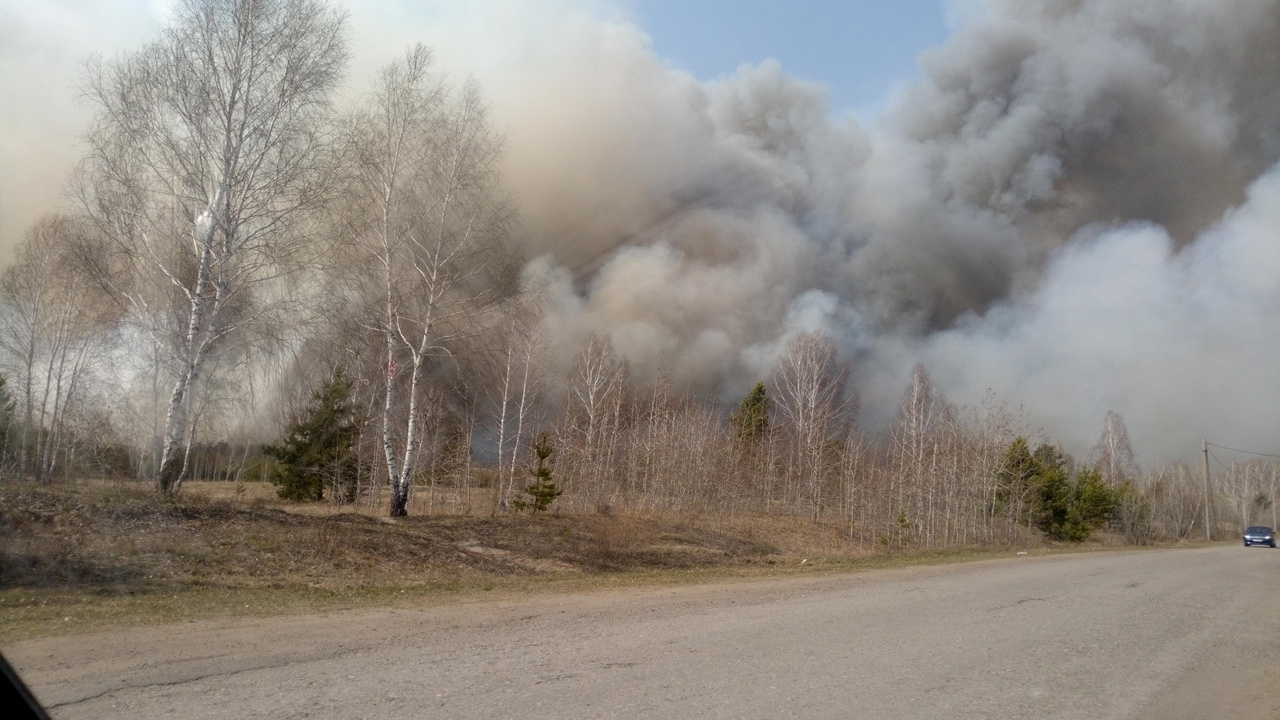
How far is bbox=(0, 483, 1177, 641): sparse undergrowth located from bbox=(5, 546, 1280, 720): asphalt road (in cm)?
210

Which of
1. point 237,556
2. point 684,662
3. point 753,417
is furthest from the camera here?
point 753,417

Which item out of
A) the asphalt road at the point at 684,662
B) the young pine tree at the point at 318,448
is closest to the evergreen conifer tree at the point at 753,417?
→ the young pine tree at the point at 318,448

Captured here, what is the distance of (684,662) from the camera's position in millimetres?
7793

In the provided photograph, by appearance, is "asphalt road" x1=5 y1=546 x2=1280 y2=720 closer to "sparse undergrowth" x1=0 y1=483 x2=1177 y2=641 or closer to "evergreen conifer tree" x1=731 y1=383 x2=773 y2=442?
"sparse undergrowth" x1=0 y1=483 x2=1177 y2=641

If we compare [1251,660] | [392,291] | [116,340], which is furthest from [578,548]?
[1251,660]

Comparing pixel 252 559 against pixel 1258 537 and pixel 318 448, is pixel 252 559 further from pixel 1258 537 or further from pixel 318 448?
pixel 1258 537

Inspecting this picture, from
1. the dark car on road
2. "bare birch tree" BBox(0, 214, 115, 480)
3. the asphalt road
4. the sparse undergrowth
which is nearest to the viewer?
the asphalt road

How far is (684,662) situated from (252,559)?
1022 centimetres

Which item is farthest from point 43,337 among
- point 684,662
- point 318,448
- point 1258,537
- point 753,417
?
point 1258,537

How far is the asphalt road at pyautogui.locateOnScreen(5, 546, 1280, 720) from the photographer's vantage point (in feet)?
20.5

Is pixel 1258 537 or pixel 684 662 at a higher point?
pixel 684 662

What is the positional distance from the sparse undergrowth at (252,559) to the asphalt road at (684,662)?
210 centimetres

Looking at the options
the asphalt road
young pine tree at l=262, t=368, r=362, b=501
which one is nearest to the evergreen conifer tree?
young pine tree at l=262, t=368, r=362, b=501

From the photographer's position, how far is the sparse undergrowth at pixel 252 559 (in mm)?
11008
